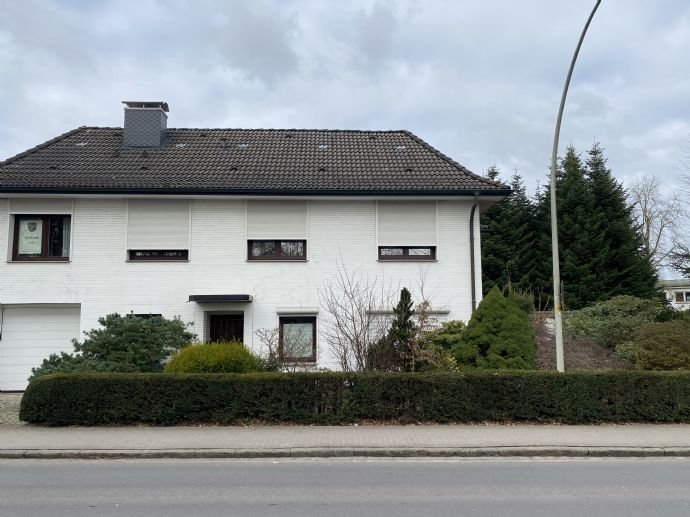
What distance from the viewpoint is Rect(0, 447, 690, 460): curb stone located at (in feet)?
29.7

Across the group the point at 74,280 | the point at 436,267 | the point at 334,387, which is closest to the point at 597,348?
the point at 436,267

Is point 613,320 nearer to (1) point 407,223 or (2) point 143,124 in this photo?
(1) point 407,223

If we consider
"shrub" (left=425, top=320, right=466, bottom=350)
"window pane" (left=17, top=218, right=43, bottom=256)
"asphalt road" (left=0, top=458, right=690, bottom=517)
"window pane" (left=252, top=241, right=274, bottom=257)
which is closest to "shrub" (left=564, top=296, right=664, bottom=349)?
"shrub" (left=425, top=320, right=466, bottom=350)

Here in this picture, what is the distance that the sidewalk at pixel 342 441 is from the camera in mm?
9141

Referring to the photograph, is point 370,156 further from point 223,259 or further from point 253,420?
point 253,420

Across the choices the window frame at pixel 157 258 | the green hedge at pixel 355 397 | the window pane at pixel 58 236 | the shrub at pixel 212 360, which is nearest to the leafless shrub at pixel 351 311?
the shrub at pixel 212 360

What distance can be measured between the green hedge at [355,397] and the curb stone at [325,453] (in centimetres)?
193

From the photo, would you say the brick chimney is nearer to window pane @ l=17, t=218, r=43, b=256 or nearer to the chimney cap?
the chimney cap

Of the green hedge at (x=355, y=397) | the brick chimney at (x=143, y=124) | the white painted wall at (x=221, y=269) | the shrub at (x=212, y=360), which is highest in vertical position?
the brick chimney at (x=143, y=124)

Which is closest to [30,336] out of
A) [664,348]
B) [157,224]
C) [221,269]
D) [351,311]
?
[157,224]

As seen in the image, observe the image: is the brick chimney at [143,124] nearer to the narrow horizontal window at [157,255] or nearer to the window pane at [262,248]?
the narrow horizontal window at [157,255]

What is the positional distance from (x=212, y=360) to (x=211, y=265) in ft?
14.3

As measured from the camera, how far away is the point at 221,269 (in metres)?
16.2

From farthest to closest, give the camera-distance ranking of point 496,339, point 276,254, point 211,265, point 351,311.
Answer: point 276,254 → point 211,265 → point 351,311 → point 496,339
